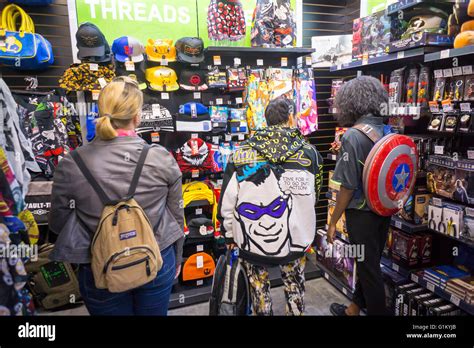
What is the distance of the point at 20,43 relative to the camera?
2.75 meters

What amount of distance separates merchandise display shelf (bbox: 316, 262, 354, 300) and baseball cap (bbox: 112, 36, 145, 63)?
9.96 feet

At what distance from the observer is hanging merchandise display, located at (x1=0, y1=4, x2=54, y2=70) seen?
2.71 m

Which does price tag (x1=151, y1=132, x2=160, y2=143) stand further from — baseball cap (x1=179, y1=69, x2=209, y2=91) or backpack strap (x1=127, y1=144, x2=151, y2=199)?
backpack strap (x1=127, y1=144, x2=151, y2=199)

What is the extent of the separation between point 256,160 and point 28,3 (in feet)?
9.54

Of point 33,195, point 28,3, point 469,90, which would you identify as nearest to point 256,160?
point 469,90

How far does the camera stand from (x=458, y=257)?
8.74 ft

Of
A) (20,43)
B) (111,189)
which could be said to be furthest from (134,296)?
(20,43)

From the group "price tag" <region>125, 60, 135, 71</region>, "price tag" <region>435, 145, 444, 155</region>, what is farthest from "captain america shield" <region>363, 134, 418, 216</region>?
→ "price tag" <region>125, 60, 135, 71</region>

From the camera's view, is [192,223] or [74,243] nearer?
[74,243]

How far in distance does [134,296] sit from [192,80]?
2452 mm

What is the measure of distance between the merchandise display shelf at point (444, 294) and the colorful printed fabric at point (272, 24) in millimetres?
2721

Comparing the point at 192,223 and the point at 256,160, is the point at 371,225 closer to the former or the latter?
the point at 256,160

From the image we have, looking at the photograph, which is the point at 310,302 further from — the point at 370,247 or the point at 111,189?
the point at 111,189

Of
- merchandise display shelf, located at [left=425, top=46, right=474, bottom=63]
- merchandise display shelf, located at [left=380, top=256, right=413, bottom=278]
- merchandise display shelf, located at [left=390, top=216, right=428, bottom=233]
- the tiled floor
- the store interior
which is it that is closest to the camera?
merchandise display shelf, located at [left=425, top=46, right=474, bottom=63]
